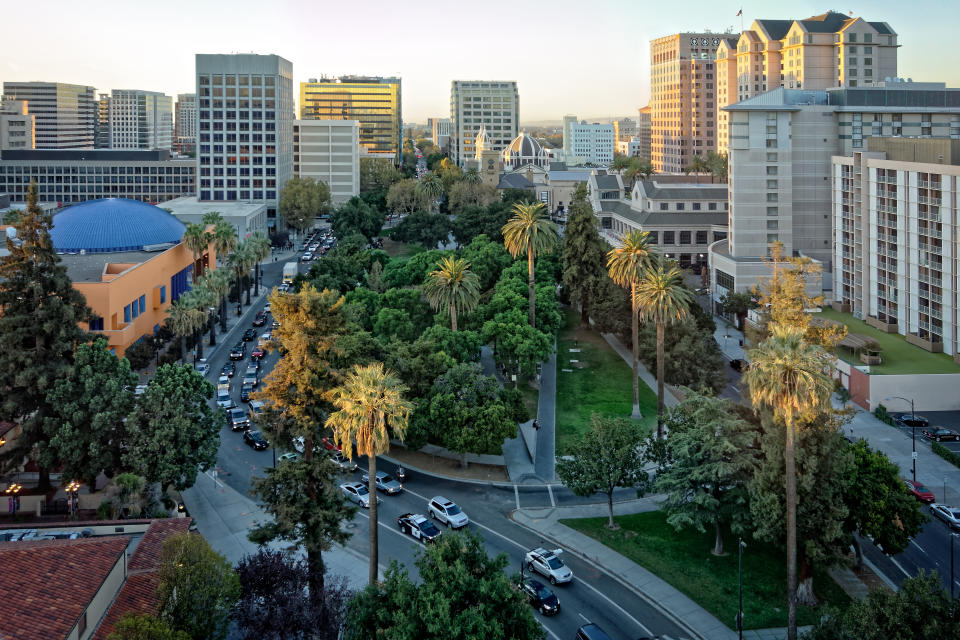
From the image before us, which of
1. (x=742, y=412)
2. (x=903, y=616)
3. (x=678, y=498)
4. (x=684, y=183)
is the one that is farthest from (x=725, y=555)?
(x=684, y=183)

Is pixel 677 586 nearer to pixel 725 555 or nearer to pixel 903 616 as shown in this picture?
pixel 725 555

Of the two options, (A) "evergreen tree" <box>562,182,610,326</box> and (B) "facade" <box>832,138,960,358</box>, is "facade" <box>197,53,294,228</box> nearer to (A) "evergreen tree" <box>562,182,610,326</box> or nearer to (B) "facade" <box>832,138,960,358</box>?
(A) "evergreen tree" <box>562,182,610,326</box>

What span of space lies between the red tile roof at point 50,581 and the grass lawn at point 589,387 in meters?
35.4

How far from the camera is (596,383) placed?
8175 centimetres

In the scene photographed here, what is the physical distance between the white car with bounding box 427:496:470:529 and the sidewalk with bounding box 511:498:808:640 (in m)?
3.69

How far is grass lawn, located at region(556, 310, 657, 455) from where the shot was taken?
2820 inches

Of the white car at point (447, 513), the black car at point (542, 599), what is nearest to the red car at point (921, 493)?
the black car at point (542, 599)

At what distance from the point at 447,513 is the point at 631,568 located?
12.2 meters

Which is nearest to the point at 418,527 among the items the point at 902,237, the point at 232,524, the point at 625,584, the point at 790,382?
the point at 232,524

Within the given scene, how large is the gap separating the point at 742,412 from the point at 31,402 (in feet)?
153

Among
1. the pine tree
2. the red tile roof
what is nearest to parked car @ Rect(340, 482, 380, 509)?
the red tile roof

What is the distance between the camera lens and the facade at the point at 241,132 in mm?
183125

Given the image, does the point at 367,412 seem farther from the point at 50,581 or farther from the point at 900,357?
the point at 900,357

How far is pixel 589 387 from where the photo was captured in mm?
80562
